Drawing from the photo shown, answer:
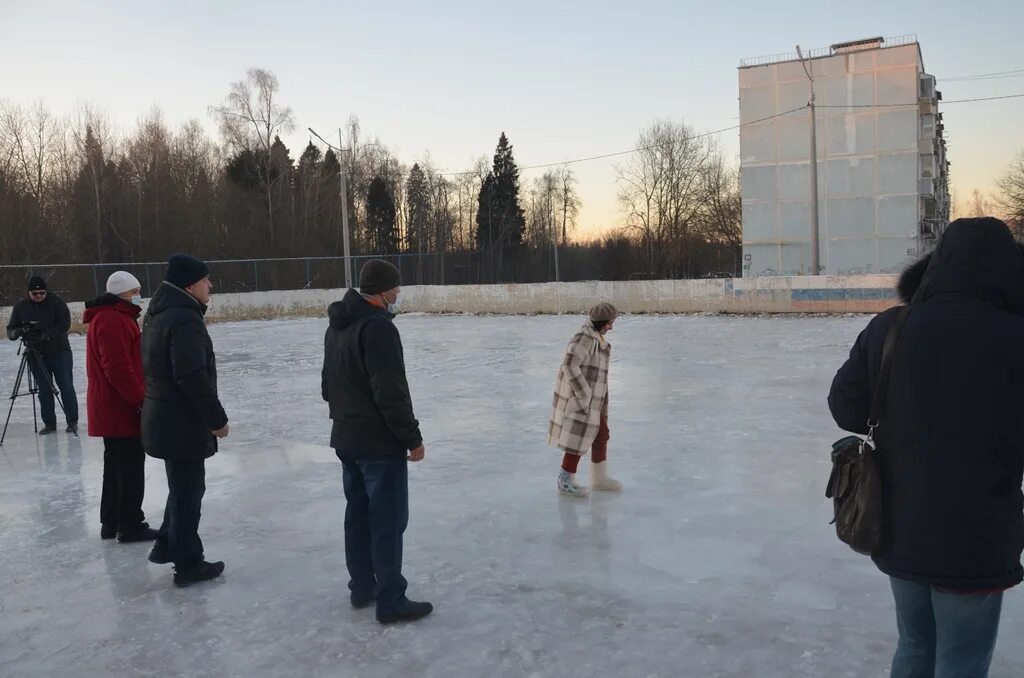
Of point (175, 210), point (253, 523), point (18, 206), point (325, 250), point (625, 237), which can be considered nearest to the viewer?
point (253, 523)

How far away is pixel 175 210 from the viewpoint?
4825cm

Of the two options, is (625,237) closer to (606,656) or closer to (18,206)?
(18,206)

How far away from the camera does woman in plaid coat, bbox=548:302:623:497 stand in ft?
19.7

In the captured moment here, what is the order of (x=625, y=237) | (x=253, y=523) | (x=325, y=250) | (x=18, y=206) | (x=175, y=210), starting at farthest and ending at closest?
(x=625, y=237)
(x=325, y=250)
(x=175, y=210)
(x=18, y=206)
(x=253, y=523)

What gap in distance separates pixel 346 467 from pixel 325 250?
5225cm

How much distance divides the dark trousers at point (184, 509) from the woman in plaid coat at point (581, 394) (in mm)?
2576

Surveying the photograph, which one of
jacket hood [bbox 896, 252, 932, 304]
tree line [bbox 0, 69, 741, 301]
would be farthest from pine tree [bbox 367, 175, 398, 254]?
jacket hood [bbox 896, 252, 932, 304]

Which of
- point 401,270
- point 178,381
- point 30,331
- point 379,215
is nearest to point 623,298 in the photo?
point 401,270

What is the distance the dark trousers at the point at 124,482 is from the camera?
5.35 m

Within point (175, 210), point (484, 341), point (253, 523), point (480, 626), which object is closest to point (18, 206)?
point (175, 210)

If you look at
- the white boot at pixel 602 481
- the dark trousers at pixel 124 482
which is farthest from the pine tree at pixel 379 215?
the dark trousers at pixel 124 482

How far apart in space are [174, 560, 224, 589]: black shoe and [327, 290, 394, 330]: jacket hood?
5.86ft

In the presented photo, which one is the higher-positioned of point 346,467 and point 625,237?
point 625,237

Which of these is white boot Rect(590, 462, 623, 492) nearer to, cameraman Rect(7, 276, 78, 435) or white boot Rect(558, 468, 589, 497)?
white boot Rect(558, 468, 589, 497)
